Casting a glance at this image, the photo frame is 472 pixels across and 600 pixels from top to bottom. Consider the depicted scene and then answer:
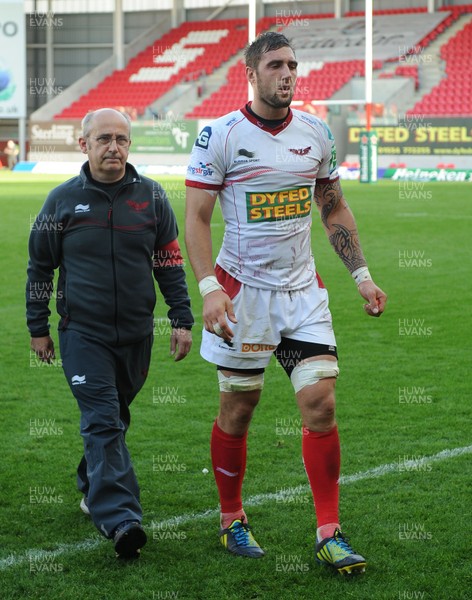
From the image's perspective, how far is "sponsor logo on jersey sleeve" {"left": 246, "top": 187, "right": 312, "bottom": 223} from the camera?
4.22 metres

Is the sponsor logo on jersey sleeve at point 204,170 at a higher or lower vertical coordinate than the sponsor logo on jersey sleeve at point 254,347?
higher

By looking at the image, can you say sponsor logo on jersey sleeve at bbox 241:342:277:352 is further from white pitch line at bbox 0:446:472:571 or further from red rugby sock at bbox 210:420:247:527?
white pitch line at bbox 0:446:472:571

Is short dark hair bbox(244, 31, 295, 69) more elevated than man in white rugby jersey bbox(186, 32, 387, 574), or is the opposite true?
short dark hair bbox(244, 31, 295, 69)

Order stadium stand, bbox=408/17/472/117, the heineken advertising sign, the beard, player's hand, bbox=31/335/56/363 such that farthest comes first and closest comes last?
stadium stand, bbox=408/17/472/117
the heineken advertising sign
player's hand, bbox=31/335/56/363
the beard

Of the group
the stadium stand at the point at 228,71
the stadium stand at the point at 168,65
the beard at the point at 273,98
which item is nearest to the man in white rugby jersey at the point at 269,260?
the beard at the point at 273,98

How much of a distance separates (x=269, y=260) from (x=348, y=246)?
481mm

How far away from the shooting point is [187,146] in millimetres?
37500

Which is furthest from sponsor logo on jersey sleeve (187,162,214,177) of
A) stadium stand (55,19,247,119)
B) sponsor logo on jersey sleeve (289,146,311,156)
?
stadium stand (55,19,247,119)

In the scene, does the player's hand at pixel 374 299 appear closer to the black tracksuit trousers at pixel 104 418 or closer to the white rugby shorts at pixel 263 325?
the white rugby shorts at pixel 263 325

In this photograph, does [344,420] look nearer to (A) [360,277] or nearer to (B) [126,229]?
(A) [360,277]

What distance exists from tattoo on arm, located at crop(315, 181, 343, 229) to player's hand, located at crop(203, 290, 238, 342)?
2.58ft

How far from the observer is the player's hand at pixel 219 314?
3949mm

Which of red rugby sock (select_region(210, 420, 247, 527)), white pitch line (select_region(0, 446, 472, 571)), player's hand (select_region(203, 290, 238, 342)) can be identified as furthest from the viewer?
red rugby sock (select_region(210, 420, 247, 527))

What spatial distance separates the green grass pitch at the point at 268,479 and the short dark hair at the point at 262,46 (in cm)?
192
